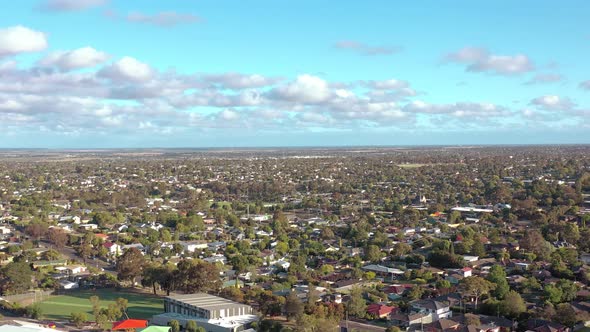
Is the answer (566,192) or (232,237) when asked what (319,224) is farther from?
(566,192)

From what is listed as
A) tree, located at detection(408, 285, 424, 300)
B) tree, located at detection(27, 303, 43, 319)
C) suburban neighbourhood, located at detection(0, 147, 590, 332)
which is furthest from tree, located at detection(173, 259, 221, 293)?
tree, located at detection(408, 285, 424, 300)

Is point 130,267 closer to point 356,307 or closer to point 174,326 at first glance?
point 174,326

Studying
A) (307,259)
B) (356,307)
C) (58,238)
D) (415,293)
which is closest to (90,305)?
(356,307)

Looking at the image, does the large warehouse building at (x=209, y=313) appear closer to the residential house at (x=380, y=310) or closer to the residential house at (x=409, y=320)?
the residential house at (x=380, y=310)

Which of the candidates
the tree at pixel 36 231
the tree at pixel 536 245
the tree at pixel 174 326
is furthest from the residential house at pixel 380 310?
the tree at pixel 36 231

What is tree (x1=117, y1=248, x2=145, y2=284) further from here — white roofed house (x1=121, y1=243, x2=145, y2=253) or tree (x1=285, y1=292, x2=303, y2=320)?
tree (x1=285, y1=292, x2=303, y2=320)
